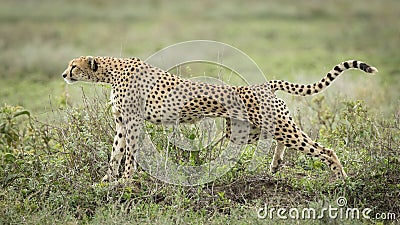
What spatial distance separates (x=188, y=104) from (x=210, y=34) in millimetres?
10552

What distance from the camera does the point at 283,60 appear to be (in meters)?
13.8

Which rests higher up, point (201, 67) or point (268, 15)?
point (268, 15)

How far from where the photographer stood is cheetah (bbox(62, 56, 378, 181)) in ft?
19.1

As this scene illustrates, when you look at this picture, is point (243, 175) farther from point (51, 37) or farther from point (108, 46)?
point (51, 37)

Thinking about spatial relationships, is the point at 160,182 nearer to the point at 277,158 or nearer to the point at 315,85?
the point at 277,158

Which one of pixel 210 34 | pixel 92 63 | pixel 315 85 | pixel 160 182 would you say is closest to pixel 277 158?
pixel 315 85

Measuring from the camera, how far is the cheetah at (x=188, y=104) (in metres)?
5.81

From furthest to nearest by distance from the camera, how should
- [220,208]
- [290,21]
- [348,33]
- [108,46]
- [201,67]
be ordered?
1. [290,21]
2. [348,33]
3. [108,46]
4. [201,67]
5. [220,208]

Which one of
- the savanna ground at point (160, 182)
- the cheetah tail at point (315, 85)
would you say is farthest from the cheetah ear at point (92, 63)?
the cheetah tail at point (315, 85)

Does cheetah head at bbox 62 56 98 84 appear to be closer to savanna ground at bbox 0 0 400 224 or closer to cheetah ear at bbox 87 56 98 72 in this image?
cheetah ear at bbox 87 56 98 72

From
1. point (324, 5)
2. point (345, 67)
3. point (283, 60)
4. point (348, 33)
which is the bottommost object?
point (345, 67)

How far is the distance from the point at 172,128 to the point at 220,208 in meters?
0.90

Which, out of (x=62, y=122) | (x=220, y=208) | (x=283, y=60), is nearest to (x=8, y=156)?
(x=62, y=122)

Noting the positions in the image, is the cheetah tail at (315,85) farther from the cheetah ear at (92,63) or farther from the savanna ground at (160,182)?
the cheetah ear at (92,63)
